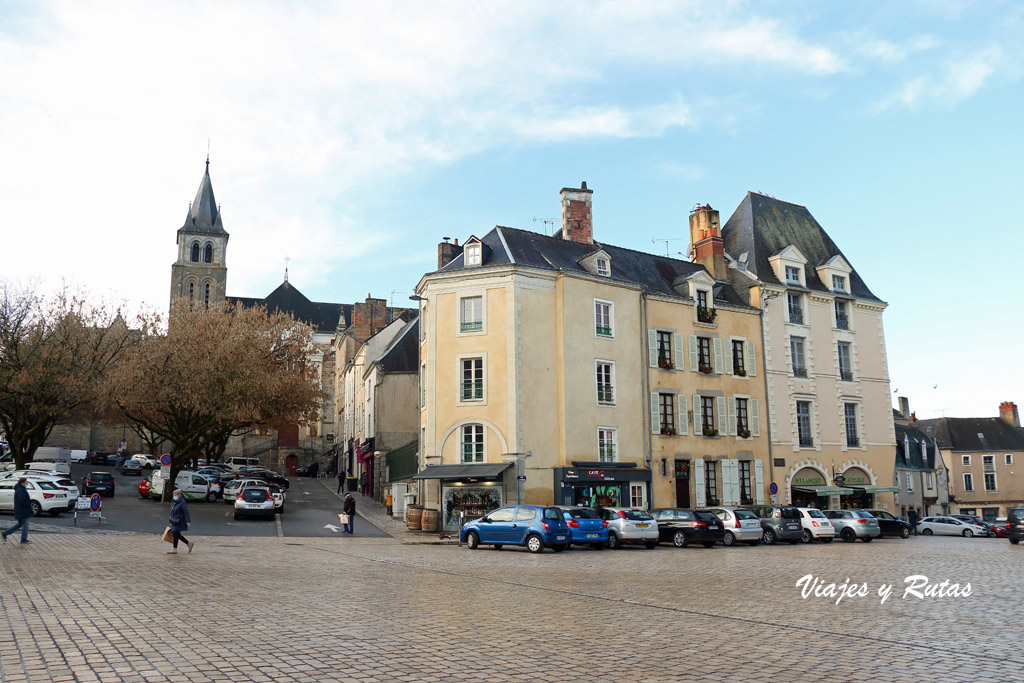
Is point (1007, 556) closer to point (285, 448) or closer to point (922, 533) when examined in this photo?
point (922, 533)

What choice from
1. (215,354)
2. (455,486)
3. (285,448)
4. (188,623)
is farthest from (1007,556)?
(285,448)

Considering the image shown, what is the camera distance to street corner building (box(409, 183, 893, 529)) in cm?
3123

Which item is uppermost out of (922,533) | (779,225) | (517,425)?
(779,225)

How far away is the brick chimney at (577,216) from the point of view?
1494 inches

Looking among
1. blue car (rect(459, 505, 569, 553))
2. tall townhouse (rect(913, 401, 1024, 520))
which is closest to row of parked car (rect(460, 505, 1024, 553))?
blue car (rect(459, 505, 569, 553))

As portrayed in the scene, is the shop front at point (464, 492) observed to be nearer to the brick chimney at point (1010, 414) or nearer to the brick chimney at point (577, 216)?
the brick chimney at point (577, 216)

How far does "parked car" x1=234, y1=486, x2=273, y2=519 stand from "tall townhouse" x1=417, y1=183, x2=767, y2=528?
6168 millimetres

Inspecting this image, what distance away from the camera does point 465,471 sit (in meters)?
30.2

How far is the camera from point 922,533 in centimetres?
4041

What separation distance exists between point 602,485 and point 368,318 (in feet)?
99.8

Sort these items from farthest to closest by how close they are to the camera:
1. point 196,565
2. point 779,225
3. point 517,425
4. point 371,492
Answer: point 371,492
point 779,225
point 517,425
point 196,565

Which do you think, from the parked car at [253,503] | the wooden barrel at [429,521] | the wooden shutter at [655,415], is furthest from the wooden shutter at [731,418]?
the parked car at [253,503]

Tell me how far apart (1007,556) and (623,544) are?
10757mm

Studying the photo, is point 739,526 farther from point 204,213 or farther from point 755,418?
point 204,213
